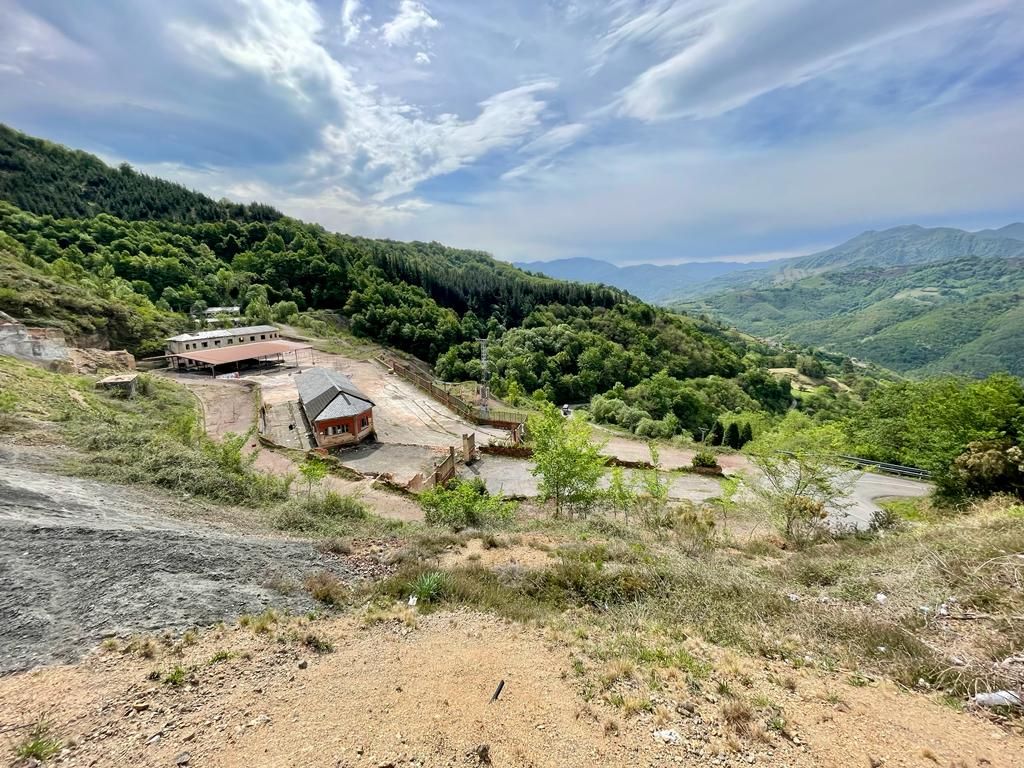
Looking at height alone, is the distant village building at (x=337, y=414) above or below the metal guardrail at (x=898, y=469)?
above

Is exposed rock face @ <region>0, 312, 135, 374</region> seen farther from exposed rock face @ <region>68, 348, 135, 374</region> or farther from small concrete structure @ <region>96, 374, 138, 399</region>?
small concrete structure @ <region>96, 374, 138, 399</region>

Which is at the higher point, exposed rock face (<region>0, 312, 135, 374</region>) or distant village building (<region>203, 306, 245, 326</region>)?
distant village building (<region>203, 306, 245, 326</region>)

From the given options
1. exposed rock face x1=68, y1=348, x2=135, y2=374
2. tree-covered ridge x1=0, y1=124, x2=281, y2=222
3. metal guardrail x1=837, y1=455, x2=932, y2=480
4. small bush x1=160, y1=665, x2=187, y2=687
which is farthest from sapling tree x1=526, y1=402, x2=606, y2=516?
tree-covered ridge x1=0, y1=124, x2=281, y2=222

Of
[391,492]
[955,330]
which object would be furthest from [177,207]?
[955,330]

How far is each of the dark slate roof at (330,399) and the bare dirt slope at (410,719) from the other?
16.7 meters

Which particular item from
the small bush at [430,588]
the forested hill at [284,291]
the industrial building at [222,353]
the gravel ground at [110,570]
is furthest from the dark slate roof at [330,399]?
the forested hill at [284,291]

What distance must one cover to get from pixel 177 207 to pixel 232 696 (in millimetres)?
111420

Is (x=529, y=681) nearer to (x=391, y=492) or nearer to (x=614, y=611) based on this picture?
(x=614, y=611)

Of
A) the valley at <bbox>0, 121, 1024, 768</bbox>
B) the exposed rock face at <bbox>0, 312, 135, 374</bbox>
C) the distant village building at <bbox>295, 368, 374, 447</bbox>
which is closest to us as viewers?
the valley at <bbox>0, 121, 1024, 768</bbox>

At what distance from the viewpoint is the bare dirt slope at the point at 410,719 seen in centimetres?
446

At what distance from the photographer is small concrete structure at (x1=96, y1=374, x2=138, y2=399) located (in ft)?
72.2

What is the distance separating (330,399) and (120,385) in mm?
10829

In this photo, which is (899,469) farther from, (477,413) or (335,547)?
(335,547)

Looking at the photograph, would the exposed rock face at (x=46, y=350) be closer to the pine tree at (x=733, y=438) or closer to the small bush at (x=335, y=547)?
the small bush at (x=335, y=547)
